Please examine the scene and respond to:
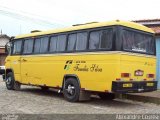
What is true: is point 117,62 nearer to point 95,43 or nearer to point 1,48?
point 95,43

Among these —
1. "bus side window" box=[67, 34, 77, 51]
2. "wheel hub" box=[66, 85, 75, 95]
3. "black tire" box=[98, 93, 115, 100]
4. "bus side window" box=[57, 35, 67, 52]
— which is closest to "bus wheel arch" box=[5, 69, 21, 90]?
"bus side window" box=[57, 35, 67, 52]

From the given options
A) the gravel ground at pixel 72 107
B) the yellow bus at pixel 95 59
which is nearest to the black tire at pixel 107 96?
the yellow bus at pixel 95 59

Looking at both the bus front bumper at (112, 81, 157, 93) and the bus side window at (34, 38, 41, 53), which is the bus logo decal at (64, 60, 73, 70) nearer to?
the bus side window at (34, 38, 41, 53)

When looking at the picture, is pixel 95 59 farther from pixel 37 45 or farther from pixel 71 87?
pixel 37 45

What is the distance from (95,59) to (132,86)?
1577mm

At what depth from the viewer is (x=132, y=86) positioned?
12352mm

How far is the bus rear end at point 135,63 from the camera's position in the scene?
11992 millimetres

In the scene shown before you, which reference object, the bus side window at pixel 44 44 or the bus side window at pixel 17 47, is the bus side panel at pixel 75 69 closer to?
the bus side window at pixel 44 44

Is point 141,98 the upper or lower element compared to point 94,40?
lower

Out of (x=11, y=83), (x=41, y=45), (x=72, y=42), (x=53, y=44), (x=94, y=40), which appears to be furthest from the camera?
(x=11, y=83)

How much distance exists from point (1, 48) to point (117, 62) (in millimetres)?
35150

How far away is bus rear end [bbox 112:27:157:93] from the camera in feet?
39.3

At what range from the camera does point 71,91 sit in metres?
13.7

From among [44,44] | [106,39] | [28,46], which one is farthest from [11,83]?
[106,39]
